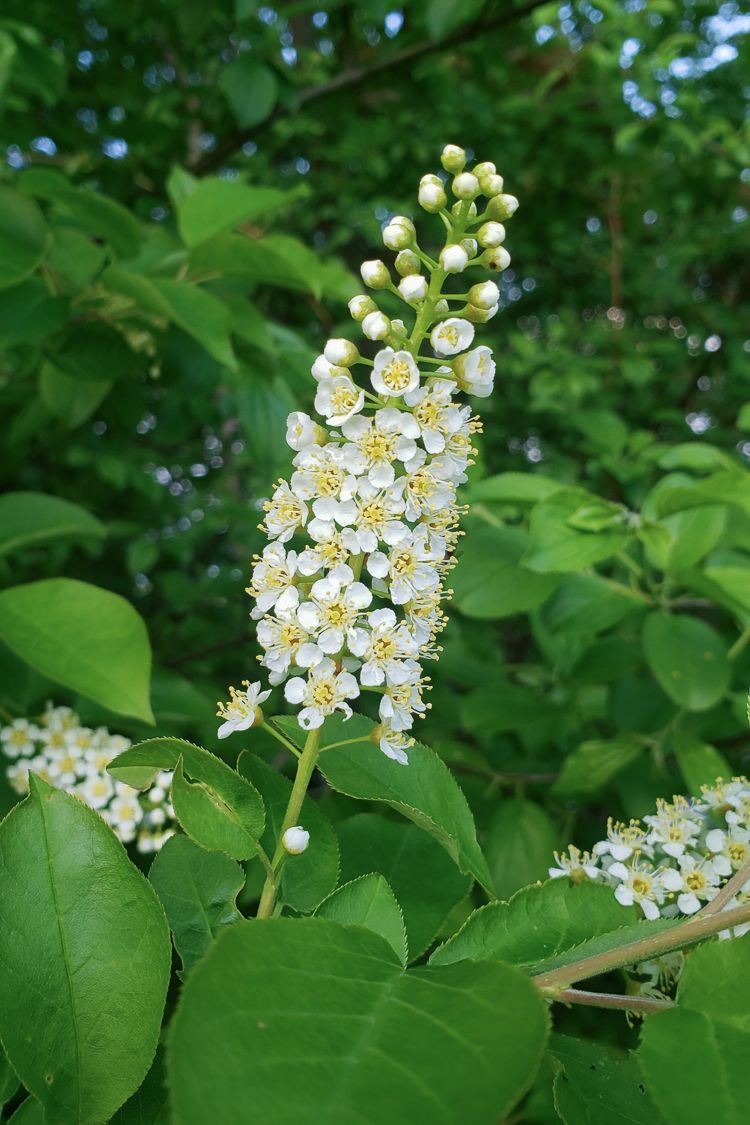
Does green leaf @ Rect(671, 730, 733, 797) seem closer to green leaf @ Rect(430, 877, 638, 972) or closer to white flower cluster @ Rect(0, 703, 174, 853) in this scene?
green leaf @ Rect(430, 877, 638, 972)

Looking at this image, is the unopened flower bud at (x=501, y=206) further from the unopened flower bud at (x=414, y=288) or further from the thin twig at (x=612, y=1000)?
the thin twig at (x=612, y=1000)

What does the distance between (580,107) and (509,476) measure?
3.83m

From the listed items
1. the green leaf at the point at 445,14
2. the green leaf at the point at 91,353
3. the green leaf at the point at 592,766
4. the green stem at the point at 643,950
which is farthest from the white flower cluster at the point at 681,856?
the green leaf at the point at 445,14

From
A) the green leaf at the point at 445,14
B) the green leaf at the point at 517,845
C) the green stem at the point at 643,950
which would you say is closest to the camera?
the green stem at the point at 643,950

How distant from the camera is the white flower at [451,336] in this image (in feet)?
3.05

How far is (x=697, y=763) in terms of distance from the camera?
1.62 m

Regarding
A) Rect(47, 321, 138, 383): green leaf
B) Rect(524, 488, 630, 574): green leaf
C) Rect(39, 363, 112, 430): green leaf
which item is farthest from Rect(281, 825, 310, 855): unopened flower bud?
Rect(39, 363, 112, 430): green leaf

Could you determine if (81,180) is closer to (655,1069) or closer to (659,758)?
(659,758)

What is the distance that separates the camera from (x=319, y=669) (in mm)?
896

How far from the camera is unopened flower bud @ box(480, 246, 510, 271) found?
0.97 meters

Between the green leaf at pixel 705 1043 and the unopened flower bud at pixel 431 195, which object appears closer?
the green leaf at pixel 705 1043

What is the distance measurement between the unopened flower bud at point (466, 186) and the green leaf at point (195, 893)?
29.7 inches

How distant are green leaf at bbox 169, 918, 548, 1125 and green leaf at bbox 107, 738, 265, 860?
142 millimetres

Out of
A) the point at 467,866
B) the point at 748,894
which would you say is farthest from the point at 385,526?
the point at 748,894
